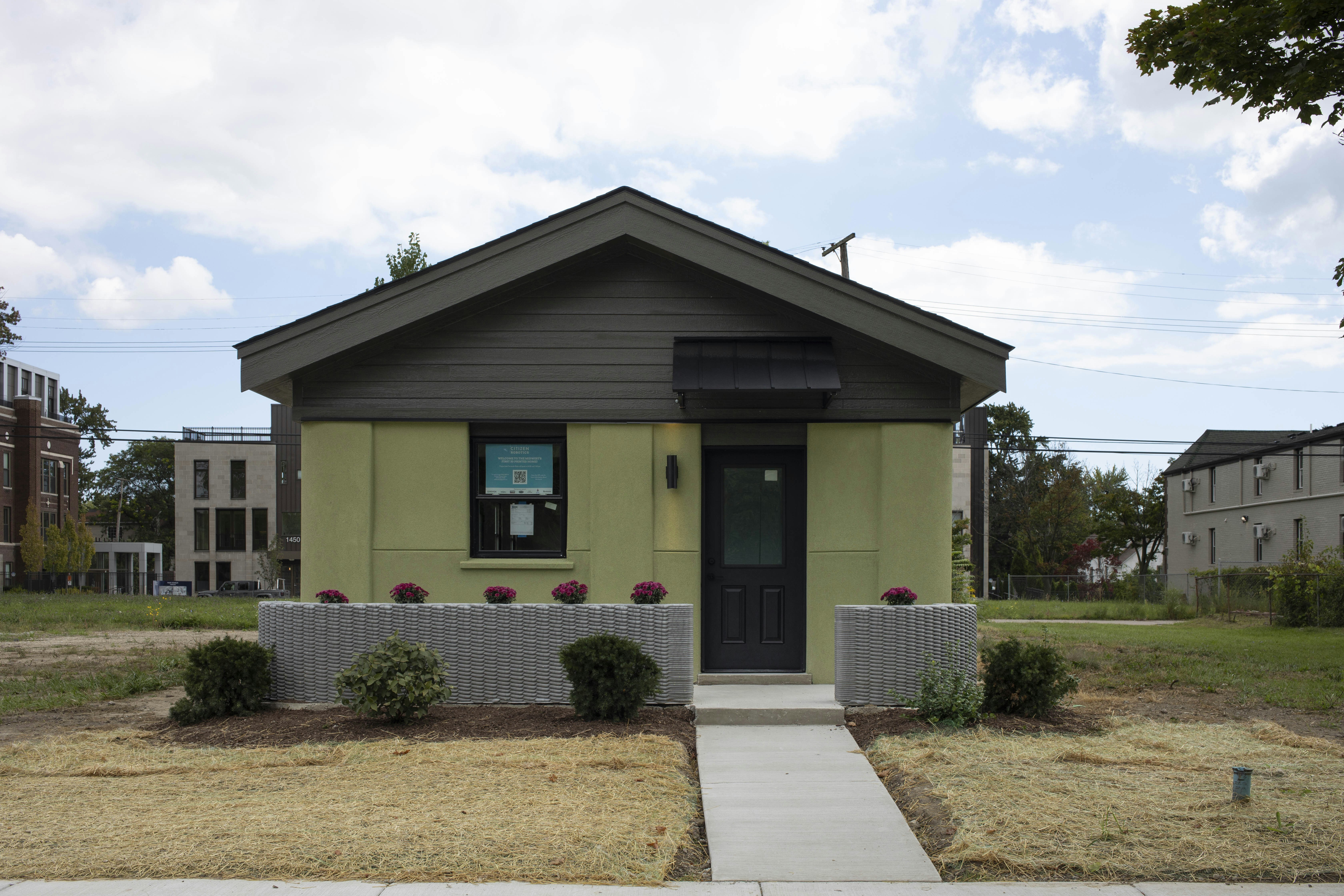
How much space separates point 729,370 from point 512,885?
596 cm

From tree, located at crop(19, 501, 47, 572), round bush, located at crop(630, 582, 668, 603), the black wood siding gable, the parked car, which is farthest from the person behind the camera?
tree, located at crop(19, 501, 47, 572)

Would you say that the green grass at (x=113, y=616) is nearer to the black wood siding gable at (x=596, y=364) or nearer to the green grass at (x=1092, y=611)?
the black wood siding gable at (x=596, y=364)

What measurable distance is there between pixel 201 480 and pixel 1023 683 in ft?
185

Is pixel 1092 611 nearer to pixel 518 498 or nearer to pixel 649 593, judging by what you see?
pixel 518 498

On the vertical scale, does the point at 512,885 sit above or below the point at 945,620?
below

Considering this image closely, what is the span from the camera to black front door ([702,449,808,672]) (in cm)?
1033

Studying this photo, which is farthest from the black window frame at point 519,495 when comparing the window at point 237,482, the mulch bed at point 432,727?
the window at point 237,482

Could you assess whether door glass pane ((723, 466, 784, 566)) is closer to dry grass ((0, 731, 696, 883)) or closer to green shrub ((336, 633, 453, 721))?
dry grass ((0, 731, 696, 883))

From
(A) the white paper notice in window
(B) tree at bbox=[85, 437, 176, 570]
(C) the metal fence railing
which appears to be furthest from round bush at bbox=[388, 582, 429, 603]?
(B) tree at bbox=[85, 437, 176, 570]

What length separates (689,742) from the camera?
25.9ft

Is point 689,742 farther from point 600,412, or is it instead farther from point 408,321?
point 408,321

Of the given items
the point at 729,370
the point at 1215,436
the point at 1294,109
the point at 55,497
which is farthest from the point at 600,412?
the point at 55,497

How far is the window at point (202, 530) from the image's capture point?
186ft

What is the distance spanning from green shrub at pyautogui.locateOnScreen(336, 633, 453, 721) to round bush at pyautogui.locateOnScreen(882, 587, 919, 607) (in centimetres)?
396
